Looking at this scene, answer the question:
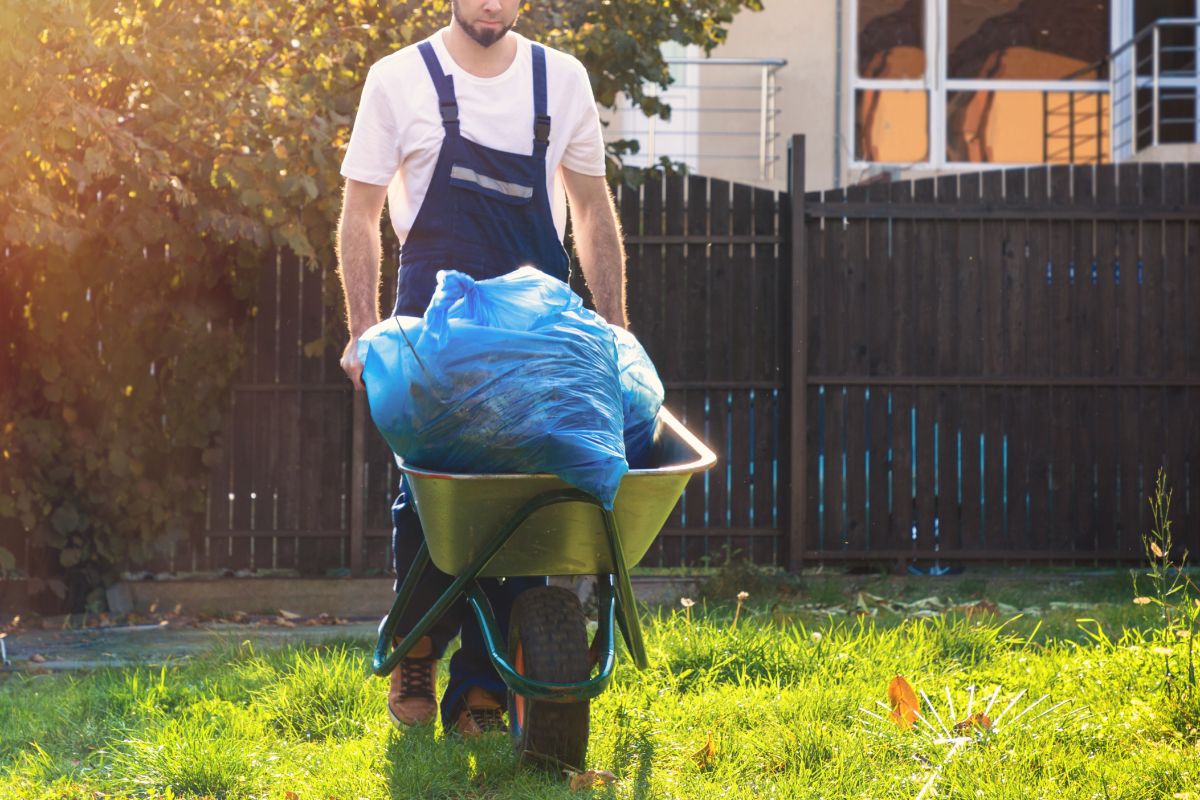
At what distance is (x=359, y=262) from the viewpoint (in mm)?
3750

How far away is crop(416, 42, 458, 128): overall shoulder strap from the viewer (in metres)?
3.66

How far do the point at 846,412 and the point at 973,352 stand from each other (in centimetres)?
77

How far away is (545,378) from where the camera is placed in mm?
3084

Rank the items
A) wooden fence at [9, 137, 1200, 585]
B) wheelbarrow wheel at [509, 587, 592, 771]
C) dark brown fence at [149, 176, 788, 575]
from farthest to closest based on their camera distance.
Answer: wooden fence at [9, 137, 1200, 585], dark brown fence at [149, 176, 788, 575], wheelbarrow wheel at [509, 587, 592, 771]

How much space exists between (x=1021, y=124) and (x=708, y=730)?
1071cm

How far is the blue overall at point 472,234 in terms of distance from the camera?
3.71 m

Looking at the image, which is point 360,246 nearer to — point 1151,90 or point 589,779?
point 589,779

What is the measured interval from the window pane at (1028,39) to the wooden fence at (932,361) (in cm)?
545

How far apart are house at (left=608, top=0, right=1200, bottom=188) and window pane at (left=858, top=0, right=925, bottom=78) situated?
10 mm

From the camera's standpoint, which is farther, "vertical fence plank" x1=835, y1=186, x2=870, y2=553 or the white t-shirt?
"vertical fence plank" x1=835, y1=186, x2=870, y2=553

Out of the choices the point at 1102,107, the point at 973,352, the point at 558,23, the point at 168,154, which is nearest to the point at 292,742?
the point at 168,154

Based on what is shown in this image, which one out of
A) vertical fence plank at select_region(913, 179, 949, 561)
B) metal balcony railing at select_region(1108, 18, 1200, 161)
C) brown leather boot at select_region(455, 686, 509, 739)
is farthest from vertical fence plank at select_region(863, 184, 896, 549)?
metal balcony railing at select_region(1108, 18, 1200, 161)

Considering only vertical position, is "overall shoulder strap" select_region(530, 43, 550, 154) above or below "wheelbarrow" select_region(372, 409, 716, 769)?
above

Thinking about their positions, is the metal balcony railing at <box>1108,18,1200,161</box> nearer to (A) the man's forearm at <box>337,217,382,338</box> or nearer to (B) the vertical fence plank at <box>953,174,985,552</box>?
(B) the vertical fence plank at <box>953,174,985,552</box>
